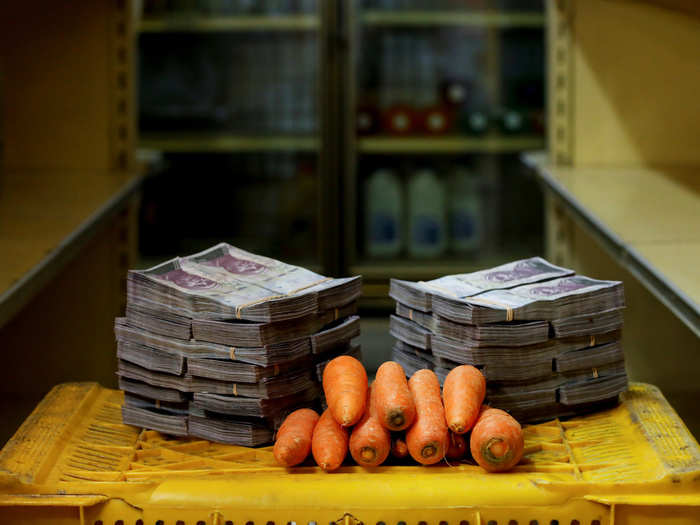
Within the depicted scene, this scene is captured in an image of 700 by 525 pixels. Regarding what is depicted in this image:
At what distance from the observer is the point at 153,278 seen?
138cm

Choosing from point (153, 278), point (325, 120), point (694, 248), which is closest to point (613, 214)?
point (694, 248)

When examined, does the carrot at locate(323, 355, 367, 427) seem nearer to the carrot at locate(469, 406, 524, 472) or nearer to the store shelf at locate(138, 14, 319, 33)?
the carrot at locate(469, 406, 524, 472)

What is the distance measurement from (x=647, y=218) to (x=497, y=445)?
1051mm

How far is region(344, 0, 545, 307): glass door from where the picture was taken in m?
4.14

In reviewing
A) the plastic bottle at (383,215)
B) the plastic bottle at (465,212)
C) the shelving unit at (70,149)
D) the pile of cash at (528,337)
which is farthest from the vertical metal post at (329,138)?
the pile of cash at (528,337)

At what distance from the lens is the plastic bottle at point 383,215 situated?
165 inches

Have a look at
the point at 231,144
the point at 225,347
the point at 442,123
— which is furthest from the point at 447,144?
the point at 225,347

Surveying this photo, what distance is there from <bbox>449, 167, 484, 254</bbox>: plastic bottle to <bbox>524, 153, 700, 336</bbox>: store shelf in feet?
4.29

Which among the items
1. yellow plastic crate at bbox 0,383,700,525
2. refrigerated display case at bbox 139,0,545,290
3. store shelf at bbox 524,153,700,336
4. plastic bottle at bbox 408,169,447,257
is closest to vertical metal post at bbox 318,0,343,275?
refrigerated display case at bbox 139,0,545,290

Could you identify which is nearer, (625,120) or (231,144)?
(625,120)

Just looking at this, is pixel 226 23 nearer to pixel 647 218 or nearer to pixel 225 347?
pixel 647 218

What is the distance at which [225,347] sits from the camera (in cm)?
132

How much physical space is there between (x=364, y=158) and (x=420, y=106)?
0.35 metres

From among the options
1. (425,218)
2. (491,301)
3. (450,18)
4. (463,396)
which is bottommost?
(425,218)
